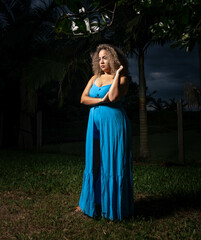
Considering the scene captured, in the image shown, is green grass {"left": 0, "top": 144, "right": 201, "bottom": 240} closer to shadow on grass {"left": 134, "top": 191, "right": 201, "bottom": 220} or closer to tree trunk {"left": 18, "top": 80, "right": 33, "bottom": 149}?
shadow on grass {"left": 134, "top": 191, "right": 201, "bottom": 220}

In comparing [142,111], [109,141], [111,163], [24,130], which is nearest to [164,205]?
[111,163]

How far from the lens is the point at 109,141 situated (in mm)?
3420

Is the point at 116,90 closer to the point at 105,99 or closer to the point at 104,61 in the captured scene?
the point at 105,99

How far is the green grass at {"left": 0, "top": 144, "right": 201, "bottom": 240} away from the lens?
3.20 metres

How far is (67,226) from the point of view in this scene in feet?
11.2

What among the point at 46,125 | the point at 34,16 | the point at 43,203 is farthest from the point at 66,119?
the point at 43,203

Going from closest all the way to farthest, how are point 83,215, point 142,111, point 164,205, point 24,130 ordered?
point 83,215 → point 164,205 → point 142,111 → point 24,130

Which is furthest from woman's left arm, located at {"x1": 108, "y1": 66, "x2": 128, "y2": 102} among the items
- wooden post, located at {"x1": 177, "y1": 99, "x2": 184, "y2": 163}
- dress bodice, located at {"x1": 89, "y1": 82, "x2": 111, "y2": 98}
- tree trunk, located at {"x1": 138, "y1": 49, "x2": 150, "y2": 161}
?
tree trunk, located at {"x1": 138, "y1": 49, "x2": 150, "y2": 161}

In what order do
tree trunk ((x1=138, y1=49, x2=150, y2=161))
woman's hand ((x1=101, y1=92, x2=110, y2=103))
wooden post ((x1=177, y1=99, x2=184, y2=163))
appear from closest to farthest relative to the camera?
woman's hand ((x1=101, y1=92, x2=110, y2=103)), wooden post ((x1=177, y1=99, x2=184, y2=163)), tree trunk ((x1=138, y1=49, x2=150, y2=161))

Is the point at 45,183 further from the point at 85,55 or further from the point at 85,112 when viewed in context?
the point at 85,112

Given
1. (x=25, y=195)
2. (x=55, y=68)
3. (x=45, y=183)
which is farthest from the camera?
(x=55, y=68)

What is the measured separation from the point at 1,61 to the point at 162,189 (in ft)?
38.0

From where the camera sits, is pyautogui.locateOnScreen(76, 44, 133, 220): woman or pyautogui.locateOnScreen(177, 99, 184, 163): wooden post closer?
pyautogui.locateOnScreen(76, 44, 133, 220): woman

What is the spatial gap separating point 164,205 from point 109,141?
1.58 metres
